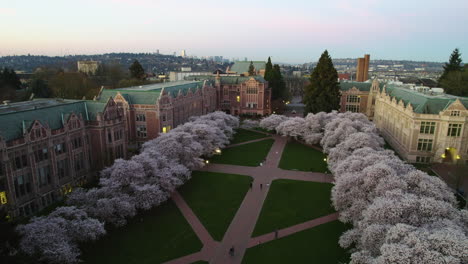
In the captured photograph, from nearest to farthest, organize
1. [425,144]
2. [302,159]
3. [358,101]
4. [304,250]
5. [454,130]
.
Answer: [304,250] → [454,130] → [425,144] → [302,159] → [358,101]

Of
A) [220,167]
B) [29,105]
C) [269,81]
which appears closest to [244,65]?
[269,81]

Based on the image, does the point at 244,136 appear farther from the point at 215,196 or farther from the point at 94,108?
the point at 94,108

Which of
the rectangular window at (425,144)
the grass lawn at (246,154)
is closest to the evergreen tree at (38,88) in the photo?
the grass lawn at (246,154)

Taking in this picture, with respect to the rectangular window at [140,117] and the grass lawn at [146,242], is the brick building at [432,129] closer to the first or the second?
the grass lawn at [146,242]

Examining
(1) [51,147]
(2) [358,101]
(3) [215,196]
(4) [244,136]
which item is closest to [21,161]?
(1) [51,147]

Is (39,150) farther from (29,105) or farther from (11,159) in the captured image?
(29,105)

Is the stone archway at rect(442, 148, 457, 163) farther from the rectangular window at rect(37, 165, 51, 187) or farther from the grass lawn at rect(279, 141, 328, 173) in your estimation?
the rectangular window at rect(37, 165, 51, 187)

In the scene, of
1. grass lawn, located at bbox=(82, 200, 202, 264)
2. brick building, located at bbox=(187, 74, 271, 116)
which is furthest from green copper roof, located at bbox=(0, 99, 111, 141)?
brick building, located at bbox=(187, 74, 271, 116)

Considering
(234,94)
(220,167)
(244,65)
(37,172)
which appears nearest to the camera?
(37,172)
